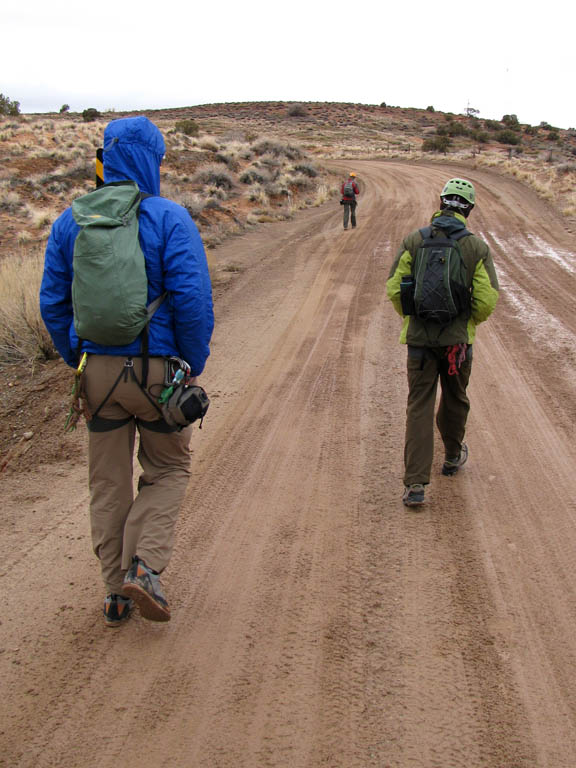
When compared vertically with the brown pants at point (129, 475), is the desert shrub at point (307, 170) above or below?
above

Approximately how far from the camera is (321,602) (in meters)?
3.39

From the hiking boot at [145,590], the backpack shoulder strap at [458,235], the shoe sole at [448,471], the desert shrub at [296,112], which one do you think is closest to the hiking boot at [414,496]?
the shoe sole at [448,471]

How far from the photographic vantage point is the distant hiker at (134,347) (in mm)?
2850

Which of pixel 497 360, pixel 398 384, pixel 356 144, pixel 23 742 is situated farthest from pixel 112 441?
pixel 356 144

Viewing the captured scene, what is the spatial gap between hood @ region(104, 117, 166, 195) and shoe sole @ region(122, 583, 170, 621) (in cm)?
190

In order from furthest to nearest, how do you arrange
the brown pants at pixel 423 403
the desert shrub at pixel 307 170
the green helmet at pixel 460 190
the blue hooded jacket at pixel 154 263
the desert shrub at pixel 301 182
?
the desert shrub at pixel 307 170 < the desert shrub at pixel 301 182 < the brown pants at pixel 423 403 < the green helmet at pixel 460 190 < the blue hooded jacket at pixel 154 263

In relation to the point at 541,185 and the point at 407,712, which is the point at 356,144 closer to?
the point at 541,185

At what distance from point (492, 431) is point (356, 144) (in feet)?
174

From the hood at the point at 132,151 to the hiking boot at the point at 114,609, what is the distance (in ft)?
6.81

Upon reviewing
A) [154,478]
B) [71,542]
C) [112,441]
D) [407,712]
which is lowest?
[71,542]

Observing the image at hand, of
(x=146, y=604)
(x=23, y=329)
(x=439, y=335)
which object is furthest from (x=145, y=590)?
(x=23, y=329)

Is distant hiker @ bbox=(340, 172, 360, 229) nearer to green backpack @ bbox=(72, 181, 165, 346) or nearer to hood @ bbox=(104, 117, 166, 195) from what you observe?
hood @ bbox=(104, 117, 166, 195)

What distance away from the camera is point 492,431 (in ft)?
18.2

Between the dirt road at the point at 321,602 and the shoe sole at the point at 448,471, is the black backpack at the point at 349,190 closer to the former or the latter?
the dirt road at the point at 321,602
